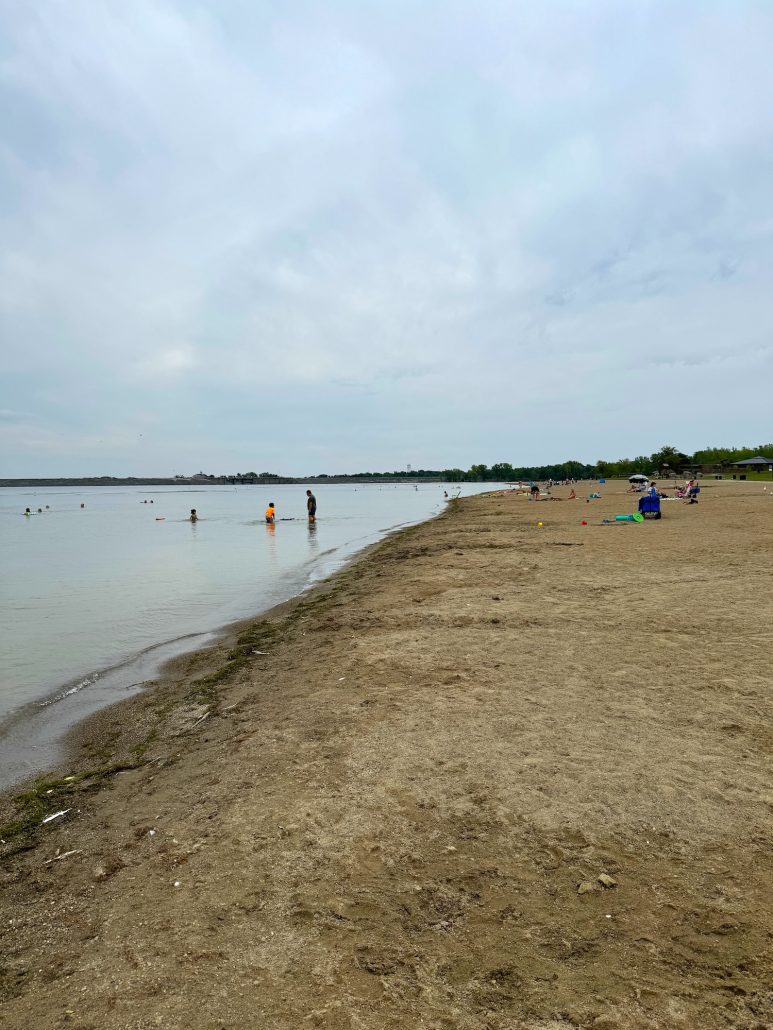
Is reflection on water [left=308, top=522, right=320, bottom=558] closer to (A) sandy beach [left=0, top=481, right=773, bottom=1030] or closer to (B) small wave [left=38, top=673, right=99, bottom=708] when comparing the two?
(B) small wave [left=38, top=673, right=99, bottom=708]

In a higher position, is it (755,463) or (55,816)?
(755,463)

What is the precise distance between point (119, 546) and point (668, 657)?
30245 mm

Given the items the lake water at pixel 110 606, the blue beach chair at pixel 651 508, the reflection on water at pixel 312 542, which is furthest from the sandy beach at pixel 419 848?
the blue beach chair at pixel 651 508

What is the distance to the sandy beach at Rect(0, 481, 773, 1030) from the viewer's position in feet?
8.57

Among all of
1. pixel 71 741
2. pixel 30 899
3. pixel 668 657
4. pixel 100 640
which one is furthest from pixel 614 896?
pixel 100 640

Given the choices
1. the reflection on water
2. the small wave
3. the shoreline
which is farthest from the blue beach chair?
the small wave

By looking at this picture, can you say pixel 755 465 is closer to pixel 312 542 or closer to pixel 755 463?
pixel 755 463

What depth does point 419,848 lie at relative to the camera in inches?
142

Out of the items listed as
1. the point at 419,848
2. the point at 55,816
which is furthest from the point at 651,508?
the point at 55,816

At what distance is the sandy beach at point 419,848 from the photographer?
2611mm

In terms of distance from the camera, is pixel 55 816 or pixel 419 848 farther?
pixel 55 816

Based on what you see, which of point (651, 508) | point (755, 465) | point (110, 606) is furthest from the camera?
point (755, 465)

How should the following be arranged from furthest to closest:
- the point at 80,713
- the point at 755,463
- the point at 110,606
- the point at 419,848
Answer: the point at 755,463, the point at 110,606, the point at 80,713, the point at 419,848

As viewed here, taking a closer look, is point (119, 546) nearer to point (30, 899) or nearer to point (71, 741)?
point (71, 741)
